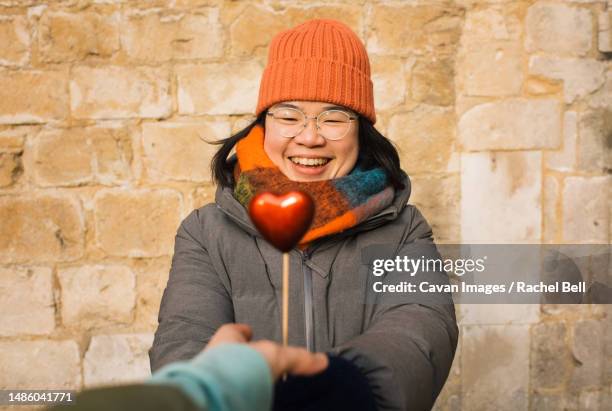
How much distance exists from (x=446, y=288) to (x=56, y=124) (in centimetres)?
202

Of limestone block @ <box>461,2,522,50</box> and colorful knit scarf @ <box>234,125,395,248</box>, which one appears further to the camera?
limestone block @ <box>461,2,522,50</box>

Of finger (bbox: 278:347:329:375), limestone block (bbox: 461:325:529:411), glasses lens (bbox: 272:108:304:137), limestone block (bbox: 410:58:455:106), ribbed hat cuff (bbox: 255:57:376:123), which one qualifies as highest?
limestone block (bbox: 410:58:455:106)

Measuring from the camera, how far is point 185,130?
275 cm

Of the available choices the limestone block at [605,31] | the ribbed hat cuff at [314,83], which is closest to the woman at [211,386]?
the ribbed hat cuff at [314,83]

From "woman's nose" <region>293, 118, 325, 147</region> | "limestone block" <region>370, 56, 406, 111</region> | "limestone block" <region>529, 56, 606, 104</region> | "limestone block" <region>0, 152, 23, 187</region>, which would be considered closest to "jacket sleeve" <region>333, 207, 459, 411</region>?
"woman's nose" <region>293, 118, 325, 147</region>

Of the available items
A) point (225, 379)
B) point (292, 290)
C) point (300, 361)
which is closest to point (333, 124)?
point (292, 290)

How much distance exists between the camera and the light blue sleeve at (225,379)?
618 mm

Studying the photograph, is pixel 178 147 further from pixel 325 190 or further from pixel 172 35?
pixel 325 190

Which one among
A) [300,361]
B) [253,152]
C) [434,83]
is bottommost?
[300,361]

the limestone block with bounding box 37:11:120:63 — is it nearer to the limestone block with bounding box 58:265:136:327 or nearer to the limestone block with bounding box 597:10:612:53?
the limestone block with bounding box 58:265:136:327

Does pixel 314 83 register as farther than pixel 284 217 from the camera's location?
Yes

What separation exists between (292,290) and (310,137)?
397 mm

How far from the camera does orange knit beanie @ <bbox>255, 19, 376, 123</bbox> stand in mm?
1589

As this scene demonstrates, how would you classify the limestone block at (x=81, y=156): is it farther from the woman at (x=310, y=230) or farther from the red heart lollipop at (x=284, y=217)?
the red heart lollipop at (x=284, y=217)
